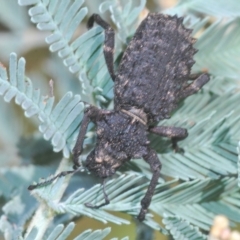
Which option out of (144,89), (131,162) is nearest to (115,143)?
(131,162)

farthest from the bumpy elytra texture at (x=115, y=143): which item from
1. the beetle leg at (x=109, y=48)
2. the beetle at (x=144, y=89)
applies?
the beetle leg at (x=109, y=48)

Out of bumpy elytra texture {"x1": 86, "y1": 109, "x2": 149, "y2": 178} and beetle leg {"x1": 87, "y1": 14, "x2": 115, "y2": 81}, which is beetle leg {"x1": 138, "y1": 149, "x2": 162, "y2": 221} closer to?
bumpy elytra texture {"x1": 86, "y1": 109, "x2": 149, "y2": 178}

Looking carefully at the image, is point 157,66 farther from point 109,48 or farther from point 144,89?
point 109,48

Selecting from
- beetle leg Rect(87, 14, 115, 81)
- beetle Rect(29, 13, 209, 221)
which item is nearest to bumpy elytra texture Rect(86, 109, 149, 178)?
beetle Rect(29, 13, 209, 221)

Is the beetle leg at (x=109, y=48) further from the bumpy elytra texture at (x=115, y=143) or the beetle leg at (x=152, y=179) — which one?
the beetle leg at (x=152, y=179)

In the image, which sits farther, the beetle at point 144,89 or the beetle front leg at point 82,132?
the beetle at point 144,89

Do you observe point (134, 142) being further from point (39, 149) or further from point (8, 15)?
point (8, 15)
